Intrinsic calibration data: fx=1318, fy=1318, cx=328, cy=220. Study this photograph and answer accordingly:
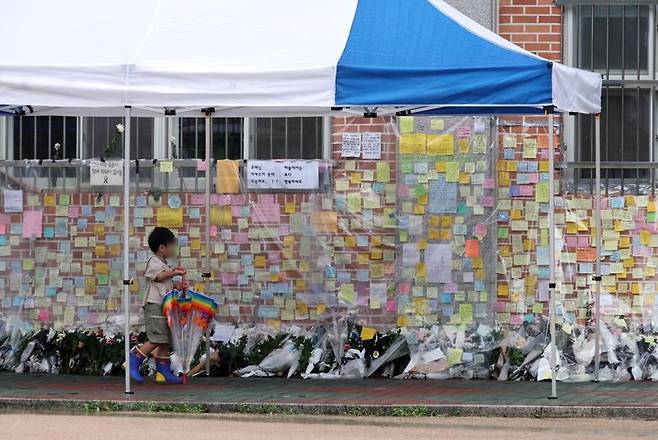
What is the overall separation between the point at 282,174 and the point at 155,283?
72.1 inches

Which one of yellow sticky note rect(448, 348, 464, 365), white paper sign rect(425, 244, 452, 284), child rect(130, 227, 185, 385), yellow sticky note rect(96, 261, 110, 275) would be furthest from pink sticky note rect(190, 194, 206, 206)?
yellow sticky note rect(448, 348, 464, 365)

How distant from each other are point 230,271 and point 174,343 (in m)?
1.25

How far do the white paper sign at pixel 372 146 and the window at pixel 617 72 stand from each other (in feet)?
6.35

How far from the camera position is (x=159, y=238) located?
12328 mm

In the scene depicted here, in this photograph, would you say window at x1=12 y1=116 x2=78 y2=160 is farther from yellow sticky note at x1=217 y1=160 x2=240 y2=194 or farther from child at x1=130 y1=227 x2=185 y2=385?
child at x1=130 y1=227 x2=185 y2=385

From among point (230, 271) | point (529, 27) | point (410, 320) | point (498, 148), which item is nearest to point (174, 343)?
point (230, 271)

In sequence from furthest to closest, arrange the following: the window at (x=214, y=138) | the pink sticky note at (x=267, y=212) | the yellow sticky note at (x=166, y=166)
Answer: the window at (x=214, y=138), the yellow sticky note at (x=166, y=166), the pink sticky note at (x=267, y=212)

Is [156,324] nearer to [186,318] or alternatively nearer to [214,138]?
[186,318]

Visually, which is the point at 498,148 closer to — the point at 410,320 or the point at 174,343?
the point at 410,320

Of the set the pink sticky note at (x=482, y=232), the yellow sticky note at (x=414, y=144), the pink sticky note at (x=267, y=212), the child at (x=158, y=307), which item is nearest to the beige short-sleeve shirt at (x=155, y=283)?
the child at (x=158, y=307)

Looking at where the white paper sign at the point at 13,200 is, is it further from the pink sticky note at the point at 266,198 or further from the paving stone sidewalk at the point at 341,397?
the pink sticky note at the point at 266,198

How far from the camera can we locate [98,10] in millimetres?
11992

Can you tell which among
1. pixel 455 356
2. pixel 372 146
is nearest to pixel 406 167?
pixel 372 146

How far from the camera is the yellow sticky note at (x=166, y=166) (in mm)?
13338
